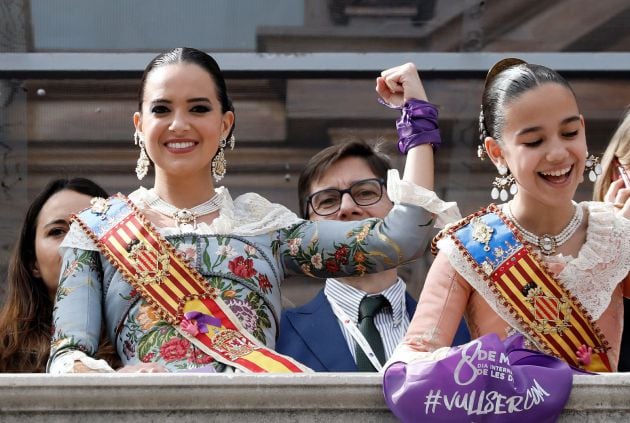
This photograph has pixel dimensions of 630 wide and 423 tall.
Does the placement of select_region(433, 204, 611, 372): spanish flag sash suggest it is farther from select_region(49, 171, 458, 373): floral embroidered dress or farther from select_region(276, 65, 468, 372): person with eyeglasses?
select_region(276, 65, 468, 372): person with eyeglasses

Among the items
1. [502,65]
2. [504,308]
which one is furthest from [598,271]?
[502,65]

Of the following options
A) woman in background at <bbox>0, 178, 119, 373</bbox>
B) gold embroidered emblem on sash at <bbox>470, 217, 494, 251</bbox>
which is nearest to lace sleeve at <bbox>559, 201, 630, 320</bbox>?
gold embroidered emblem on sash at <bbox>470, 217, 494, 251</bbox>

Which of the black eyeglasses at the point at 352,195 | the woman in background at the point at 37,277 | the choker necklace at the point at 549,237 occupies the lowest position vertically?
the woman in background at the point at 37,277

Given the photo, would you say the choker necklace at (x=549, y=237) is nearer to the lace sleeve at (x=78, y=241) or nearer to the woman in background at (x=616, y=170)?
the woman in background at (x=616, y=170)

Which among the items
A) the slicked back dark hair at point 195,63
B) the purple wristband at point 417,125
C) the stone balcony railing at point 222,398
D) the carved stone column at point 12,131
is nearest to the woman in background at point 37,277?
the slicked back dark hair at point 195,63

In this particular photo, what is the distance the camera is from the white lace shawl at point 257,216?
3631 millimetres

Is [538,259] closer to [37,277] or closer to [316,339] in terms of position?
[316,339]

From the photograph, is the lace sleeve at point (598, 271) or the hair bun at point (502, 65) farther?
the hair bun at point (502, 65)

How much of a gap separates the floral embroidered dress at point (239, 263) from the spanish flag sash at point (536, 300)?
0.20 m

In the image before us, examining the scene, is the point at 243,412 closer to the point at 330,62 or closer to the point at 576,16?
the point at 330,62

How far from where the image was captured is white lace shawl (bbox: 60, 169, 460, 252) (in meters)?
3.63

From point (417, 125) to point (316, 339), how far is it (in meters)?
0.74

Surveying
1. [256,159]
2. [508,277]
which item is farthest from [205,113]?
[256,159]

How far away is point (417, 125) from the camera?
3.71m
